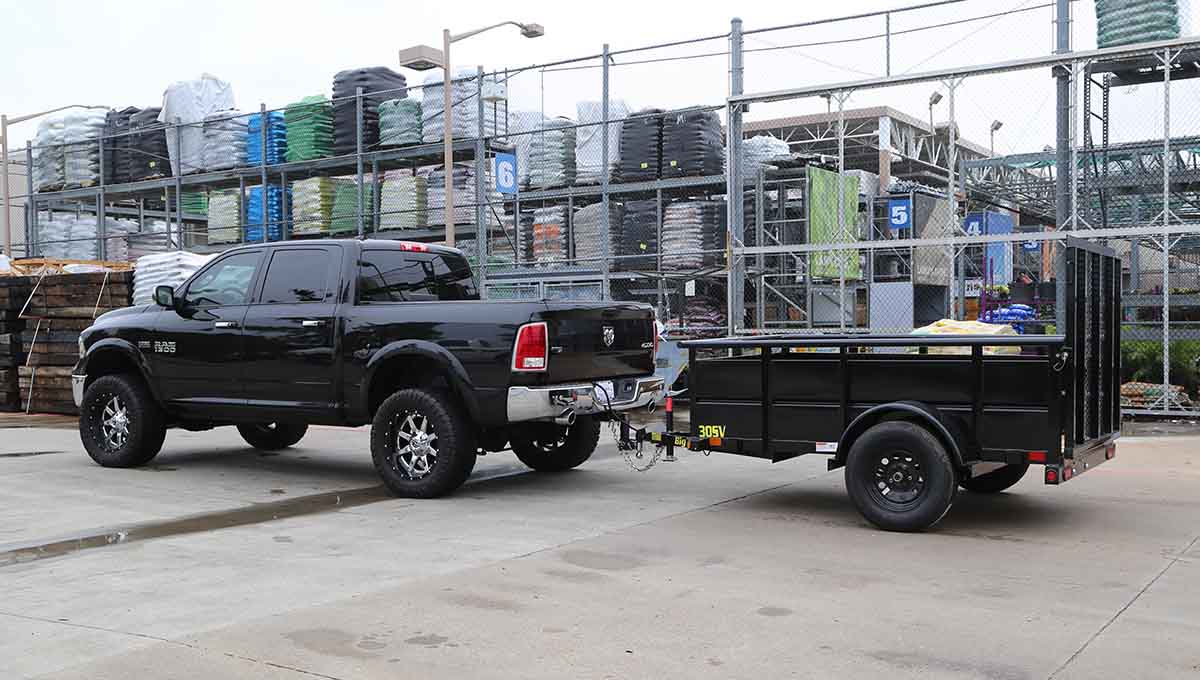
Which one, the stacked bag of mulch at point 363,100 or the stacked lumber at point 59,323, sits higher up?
the stacked bag of mulch at point 363,100

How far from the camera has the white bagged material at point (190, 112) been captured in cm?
2525

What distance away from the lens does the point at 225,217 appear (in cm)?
2530

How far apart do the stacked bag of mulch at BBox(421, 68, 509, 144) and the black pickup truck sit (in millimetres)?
10976

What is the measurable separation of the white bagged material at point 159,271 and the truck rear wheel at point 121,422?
5904mm

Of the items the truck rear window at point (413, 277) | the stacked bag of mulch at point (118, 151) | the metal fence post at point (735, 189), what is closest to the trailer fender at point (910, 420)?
the truck rear window at point (413, 277)

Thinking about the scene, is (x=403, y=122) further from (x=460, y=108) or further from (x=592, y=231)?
(x=592, y=231)

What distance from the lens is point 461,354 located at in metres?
8.83

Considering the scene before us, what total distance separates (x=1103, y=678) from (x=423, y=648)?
111 inches

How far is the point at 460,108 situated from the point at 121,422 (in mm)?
11859

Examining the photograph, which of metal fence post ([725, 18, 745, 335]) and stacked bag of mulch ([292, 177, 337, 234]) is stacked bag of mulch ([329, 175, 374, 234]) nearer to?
stacked bag of mulch ([292, 177, 337, 234])

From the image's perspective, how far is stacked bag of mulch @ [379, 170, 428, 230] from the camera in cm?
2184

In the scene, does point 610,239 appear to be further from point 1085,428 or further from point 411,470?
point 1085,428

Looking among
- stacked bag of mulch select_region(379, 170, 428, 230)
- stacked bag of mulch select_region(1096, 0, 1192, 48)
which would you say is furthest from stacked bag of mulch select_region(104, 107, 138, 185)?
stacked bag of mulch select_region(1096, 0, 1192, 48)

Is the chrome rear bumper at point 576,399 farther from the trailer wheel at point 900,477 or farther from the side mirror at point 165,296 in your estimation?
the side mirror at point 165,296
